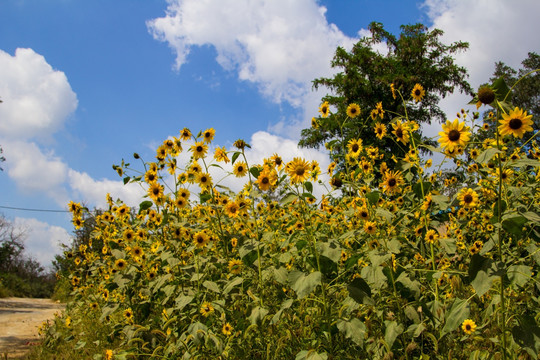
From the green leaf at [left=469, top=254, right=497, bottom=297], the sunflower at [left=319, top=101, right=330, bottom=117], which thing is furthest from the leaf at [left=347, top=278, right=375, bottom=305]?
the sunflower at [left=319, top=101, right=330, bottom=117]

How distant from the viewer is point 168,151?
319cm

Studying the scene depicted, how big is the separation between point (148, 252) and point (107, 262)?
1.03 meters

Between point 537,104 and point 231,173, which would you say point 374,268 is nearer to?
point 231,173

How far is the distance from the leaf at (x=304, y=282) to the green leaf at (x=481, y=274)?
0.58m

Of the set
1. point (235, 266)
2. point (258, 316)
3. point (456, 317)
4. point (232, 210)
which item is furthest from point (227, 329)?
point (456, 317)

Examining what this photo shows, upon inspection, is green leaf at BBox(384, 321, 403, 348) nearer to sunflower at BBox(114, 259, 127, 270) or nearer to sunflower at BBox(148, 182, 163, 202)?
sunflower at BBox(148, 182, 163, 202)

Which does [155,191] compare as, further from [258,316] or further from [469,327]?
[469,327]

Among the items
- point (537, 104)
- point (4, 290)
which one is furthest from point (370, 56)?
point (4, 290)

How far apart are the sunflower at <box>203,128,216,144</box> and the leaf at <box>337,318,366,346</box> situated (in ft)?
5.84

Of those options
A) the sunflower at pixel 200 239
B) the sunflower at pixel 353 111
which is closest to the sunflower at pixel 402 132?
the sunflower at pixel 353 111

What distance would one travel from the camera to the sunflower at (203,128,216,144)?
296 centimetres

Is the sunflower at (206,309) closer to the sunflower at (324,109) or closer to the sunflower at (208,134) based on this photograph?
the sunflower at (208,134)

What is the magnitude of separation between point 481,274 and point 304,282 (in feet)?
2.19

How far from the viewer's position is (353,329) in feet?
5.34
